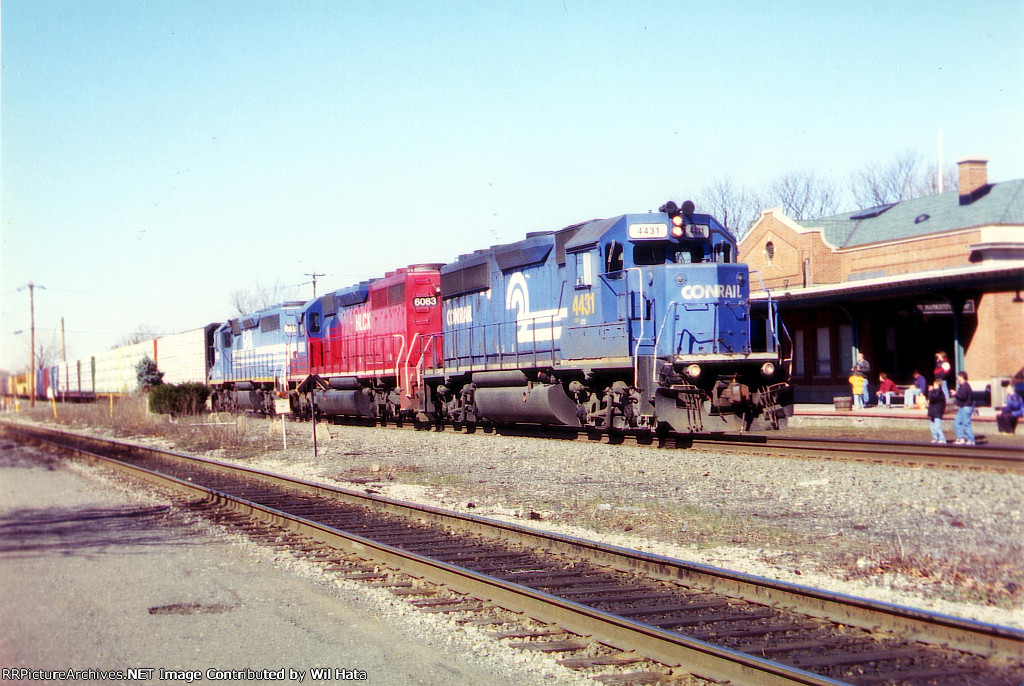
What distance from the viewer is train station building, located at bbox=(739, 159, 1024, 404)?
2009cm

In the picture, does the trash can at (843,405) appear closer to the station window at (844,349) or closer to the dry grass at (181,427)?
the station window at (844,349)

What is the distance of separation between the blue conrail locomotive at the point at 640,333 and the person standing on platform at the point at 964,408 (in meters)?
2.80

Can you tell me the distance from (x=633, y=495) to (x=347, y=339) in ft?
56.5

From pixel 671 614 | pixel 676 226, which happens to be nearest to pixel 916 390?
pixel 676 226

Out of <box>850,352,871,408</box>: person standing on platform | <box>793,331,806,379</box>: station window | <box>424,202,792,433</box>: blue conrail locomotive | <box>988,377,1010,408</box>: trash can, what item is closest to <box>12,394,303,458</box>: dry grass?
<box>424,202,792,433</box>: blue conrail locomotive

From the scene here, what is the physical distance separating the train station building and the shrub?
2146 centimetres

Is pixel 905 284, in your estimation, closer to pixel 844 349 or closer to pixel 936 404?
pixel 936 404

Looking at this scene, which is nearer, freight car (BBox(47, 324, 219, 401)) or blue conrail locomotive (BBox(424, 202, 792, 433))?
blue conrail locomotive (BBox(424, 202, 792, 433))

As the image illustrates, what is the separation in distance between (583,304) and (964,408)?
6564 mm

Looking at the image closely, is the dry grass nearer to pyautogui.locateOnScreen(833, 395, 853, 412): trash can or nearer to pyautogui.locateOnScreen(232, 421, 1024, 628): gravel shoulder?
pyautogui.locateOnScreen(232, 421, 1024, 628): gravel shoulder

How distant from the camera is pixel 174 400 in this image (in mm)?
33844

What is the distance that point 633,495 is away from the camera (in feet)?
35.9

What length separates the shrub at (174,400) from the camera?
33.7 m

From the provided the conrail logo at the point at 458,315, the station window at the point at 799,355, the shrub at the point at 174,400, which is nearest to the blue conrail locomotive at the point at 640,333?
the conrail logo at the point at 458,315
